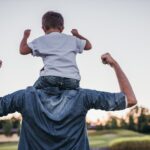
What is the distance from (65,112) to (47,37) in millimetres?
195

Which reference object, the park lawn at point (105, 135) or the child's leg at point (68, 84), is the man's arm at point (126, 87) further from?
the park lawn at point (105, 135)

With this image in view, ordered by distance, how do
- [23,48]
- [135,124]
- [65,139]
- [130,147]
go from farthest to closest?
1. [130,147]
2. [135,124]
3. [23,48]
4. [65,139]

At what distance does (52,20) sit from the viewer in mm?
943

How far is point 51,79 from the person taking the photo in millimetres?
865

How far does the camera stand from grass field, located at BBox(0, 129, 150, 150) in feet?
12.2

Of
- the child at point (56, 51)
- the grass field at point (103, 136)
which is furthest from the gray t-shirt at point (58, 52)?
the grass field at point (103, 136)

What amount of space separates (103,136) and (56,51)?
10.1 ft

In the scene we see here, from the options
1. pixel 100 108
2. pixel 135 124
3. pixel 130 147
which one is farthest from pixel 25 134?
pixel 130 147

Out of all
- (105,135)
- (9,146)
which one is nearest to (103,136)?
(105,135)

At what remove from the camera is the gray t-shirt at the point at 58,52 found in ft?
A: 2.87

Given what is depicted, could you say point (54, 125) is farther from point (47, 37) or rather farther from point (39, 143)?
point (47, 37)

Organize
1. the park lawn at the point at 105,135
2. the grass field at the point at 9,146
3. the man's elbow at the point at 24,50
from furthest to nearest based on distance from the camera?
the park lawn at the point at 105,135
the grass field at the point at 9,146
the man's elbow at the point at 24,50

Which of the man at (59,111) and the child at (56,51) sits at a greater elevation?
the child at (56,51)

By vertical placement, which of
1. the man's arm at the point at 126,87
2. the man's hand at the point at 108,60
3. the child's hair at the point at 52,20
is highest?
the child's hair at the point at 52,20
